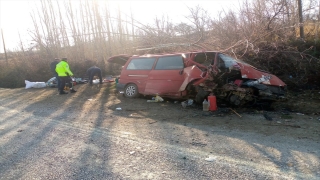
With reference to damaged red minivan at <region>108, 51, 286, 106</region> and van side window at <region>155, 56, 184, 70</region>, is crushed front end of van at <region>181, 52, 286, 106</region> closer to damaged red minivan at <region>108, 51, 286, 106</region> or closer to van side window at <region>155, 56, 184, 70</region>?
damaged red minivan at <region>108, 51, 286, 106</region>

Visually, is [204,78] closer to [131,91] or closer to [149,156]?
[131,91]

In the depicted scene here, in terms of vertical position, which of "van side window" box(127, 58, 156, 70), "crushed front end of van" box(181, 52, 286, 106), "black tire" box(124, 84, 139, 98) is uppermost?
"van side window" box(127, 58, 156, 70)

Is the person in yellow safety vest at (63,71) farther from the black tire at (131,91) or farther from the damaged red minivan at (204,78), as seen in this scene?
the damaged red minivan at (204,78)

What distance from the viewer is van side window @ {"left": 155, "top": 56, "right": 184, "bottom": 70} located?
331 inches

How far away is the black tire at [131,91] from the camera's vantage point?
968 centimetres

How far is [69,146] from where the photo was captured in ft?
16.0

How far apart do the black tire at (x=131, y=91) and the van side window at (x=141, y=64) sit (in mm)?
653

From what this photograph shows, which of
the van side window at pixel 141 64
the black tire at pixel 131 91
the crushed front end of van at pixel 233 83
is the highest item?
the van side window at pixel 141 64

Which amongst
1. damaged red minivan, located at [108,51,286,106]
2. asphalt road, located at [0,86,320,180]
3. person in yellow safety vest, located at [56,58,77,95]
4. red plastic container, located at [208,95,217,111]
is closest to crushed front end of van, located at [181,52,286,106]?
damaged red minivan, located at [108,51,286,106]

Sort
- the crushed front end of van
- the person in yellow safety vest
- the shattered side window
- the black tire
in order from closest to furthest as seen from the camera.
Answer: the crushed front end of van
the shattered side window
the black tire
the person in yellow safety vest

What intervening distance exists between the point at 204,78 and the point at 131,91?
127 inches

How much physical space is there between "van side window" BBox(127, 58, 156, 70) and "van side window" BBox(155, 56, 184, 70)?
1.08ft

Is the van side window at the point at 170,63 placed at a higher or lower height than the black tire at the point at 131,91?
higher

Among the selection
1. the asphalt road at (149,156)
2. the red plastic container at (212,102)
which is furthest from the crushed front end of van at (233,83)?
the asphalt road at (149,156)
